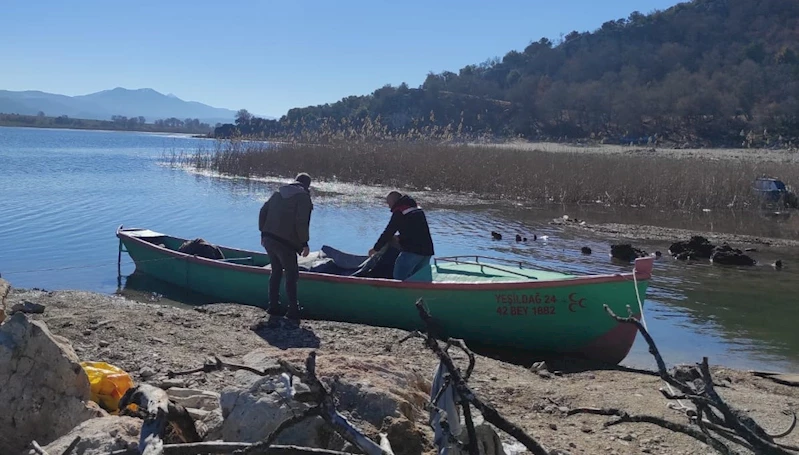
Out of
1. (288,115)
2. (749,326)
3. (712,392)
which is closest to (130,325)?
(712,392)

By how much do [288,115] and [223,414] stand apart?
8708 centimetres

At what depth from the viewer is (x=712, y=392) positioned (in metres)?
2.40

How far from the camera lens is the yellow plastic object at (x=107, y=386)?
15.6 feet

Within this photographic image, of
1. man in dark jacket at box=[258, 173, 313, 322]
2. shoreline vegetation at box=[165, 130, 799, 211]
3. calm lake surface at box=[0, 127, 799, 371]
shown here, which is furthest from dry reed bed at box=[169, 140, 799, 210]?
man in dark jacket at box=[258, 173, 313, 322]

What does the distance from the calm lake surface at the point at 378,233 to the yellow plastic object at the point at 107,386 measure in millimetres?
6226

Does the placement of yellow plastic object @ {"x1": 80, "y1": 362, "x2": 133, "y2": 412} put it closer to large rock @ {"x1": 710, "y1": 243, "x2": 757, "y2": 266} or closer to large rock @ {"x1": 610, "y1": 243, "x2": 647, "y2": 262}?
large rock @ {"x1": 610, "y1": 243, "x2": 647, "y2": 262}

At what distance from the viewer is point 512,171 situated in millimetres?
26312

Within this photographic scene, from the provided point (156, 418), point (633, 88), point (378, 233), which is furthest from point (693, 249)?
point (633, 88)

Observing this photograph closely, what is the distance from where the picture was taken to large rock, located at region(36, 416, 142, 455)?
3467 millimetres

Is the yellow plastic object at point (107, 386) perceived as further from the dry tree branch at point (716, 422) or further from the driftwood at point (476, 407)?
the dry tree branch at point (716, 422)

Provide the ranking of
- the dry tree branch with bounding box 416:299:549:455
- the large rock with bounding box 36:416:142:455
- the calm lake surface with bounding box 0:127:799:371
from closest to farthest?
1. the dry tree branch with bounding box 416:299:549:455
2. the large rock with bounding box 36:416:142:455
3. the calm lake surface with bounding box 0:127:799:371

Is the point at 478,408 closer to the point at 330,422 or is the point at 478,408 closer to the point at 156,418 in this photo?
the point at 330,422

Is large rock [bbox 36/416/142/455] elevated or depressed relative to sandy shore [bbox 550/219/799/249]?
elevated

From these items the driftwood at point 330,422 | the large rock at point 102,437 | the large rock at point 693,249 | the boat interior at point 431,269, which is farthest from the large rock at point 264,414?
the large rock at point 693,249
